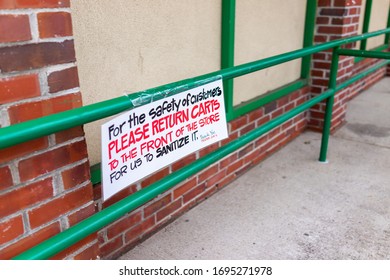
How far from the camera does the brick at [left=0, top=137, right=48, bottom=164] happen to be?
112cm

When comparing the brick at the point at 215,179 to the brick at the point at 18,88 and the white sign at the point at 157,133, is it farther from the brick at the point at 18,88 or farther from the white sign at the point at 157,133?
the brick at the point at 18,88

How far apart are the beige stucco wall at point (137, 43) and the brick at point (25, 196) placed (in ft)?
1.80

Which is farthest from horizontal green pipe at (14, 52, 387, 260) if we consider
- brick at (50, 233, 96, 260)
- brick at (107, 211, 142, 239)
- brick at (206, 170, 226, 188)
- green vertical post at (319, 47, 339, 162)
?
green vertical post at (319, 47, 339, 162)

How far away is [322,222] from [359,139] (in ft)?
4.95

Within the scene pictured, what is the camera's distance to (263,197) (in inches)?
101

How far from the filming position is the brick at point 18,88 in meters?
1.08

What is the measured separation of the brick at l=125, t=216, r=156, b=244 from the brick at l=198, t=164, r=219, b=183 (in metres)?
0.46

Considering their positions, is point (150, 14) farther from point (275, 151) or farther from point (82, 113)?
point (275, 151)

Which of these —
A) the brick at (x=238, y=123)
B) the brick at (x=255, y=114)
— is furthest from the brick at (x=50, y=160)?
the brick at (x=255, y=114)

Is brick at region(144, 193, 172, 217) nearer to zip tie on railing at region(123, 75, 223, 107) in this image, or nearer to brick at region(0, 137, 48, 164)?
zip tie on railing at region(123, 75, 223, 107)

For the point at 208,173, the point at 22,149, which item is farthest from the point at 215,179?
the point at 22,149

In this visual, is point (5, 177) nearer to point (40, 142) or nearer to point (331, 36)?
point (40, 142)

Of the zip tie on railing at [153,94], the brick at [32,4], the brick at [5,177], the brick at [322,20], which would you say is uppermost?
the brick at [32,4]

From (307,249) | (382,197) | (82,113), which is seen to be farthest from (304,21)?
(82,113)
